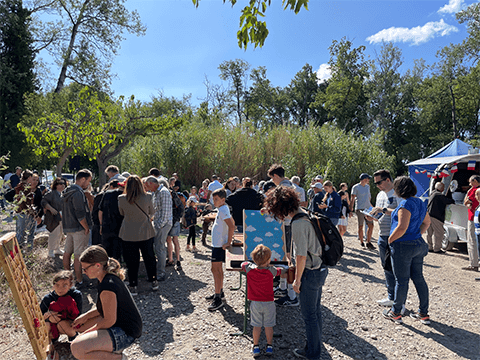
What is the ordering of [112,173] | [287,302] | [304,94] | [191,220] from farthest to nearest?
1. [304,94]
2. [191,220]
3. [112,173]
4. [287,302]

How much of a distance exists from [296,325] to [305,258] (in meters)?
1.63

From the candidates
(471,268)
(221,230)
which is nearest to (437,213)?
(471,268)

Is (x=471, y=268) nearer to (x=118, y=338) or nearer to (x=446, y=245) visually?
(x=446, y=245)

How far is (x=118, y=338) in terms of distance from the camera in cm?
256

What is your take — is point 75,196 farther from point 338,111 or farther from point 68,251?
point 338,111

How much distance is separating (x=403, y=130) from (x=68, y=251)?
3925 centimetres

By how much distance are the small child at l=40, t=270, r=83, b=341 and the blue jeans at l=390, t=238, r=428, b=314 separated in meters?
3.75

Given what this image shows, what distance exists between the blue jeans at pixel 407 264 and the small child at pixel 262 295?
1777mm

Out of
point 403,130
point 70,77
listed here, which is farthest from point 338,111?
point 70,77

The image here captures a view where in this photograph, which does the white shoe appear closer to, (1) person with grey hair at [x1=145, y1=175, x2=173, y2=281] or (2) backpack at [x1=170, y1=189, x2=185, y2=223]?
(1) person with grey hair at [x1=145, y1=175, x2=173, y2=281]

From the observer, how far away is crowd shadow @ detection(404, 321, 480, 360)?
3651 mm

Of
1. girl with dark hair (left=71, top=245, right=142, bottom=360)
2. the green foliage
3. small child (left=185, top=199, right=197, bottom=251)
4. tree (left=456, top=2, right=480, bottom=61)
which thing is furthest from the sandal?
tree (left=456, top=2, right=480, bottom=61)

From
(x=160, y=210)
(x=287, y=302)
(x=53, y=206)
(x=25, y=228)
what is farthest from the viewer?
(x=25, y=228)

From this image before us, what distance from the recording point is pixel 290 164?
16.4 metres
